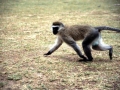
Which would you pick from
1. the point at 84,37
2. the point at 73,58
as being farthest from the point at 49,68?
the point at 84,37

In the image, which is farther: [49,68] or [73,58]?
[73,58]

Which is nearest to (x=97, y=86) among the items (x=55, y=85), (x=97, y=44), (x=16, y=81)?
(x=55, y=85)

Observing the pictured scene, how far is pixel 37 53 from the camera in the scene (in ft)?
24.2

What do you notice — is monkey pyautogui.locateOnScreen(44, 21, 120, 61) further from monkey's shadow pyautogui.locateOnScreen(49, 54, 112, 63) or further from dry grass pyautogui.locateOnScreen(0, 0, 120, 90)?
dry grass pyautogui.locateOnScreen(0, 0, 120, 90)

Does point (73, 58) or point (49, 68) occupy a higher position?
point (49, 68)

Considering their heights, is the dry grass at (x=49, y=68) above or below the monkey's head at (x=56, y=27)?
below

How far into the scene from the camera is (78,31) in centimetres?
677

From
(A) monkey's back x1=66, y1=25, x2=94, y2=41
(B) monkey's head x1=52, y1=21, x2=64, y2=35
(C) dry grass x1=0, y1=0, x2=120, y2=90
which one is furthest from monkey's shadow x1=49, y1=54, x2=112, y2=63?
(B) monkey's head x1=52, y1=21, x2=64, y2=35

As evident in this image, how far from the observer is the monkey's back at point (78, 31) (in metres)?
6.64

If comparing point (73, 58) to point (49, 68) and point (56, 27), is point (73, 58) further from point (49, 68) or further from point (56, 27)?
point (49, 68)

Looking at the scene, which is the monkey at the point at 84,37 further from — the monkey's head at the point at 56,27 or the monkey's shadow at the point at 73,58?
the monkey's shadow at the point at 73,58

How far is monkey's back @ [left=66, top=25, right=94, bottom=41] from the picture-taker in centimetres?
664

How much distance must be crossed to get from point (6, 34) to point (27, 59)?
362 cm

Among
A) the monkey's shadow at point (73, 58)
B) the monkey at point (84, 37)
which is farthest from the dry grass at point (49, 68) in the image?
the monkey at point (84, 37)
